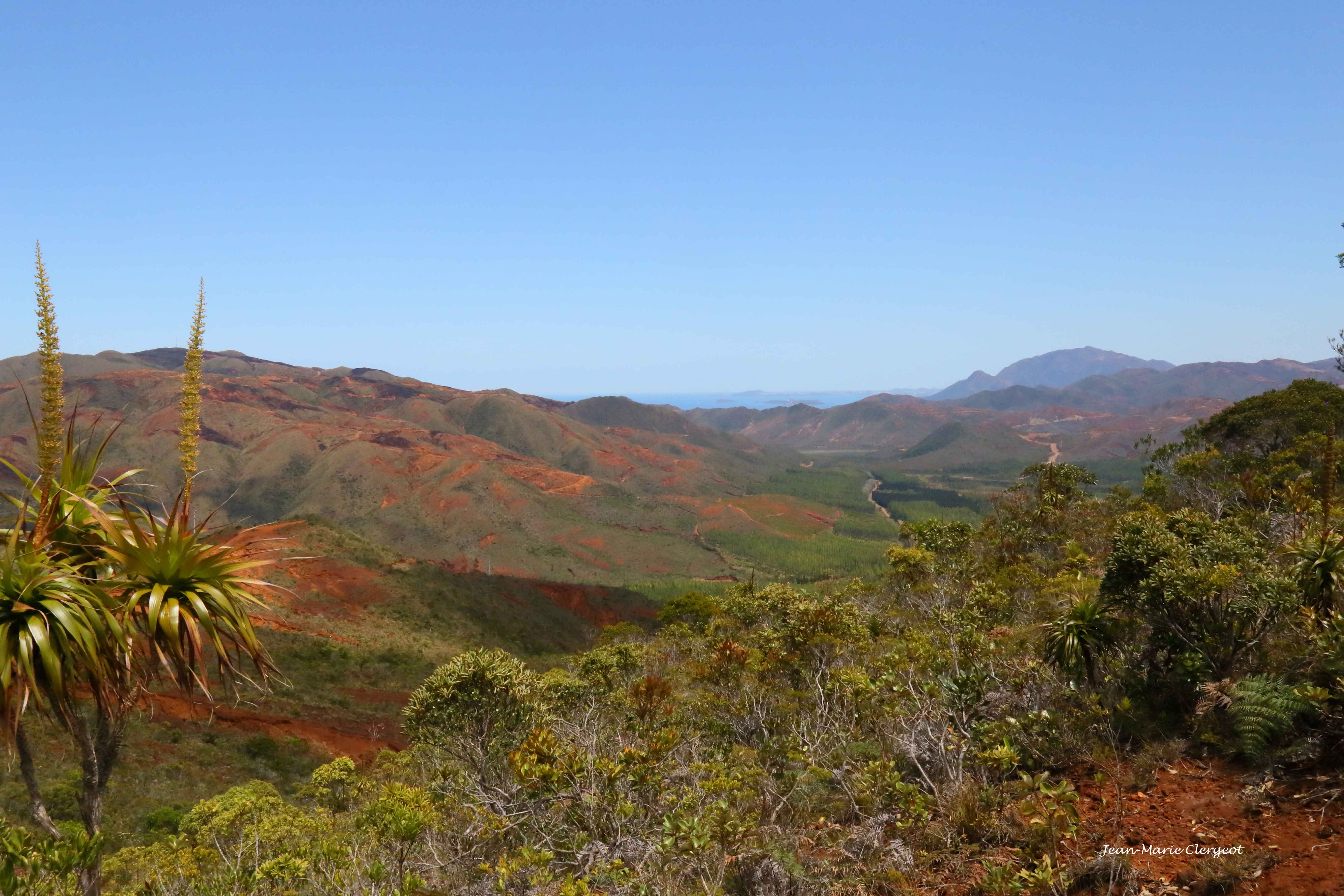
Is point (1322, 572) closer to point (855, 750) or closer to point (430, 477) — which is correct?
point (855, 750)

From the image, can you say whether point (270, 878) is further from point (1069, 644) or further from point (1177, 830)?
point (1069, 644)

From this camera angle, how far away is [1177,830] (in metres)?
6.95

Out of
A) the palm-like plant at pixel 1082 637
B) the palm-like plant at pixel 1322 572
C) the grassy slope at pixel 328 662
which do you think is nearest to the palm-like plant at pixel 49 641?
the grassy slope at pixel 328 662

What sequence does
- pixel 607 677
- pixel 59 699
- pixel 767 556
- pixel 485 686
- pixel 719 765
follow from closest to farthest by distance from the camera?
pixel 59 699 < pixel 719 765 < pixel 485 686 < pixel 607 677 < pixel 767 556

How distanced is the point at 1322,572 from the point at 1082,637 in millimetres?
2752

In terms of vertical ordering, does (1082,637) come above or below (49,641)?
below

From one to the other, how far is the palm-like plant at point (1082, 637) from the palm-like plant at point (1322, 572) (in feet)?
7.09

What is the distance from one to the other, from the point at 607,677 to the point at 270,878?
532 inches

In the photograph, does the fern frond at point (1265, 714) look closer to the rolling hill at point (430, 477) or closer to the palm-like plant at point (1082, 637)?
the palm-like plant at point (1082, 637)

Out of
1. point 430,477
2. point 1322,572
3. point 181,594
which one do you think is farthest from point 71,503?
point 430,477

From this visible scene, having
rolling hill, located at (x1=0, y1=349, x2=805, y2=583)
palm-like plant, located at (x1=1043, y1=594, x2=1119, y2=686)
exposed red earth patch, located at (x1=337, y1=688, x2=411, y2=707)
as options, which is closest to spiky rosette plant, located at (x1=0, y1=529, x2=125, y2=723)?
palm-like plant, located at (x1=1043, y1=594, x2=1119, y2=686)

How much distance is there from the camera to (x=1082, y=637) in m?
9.76

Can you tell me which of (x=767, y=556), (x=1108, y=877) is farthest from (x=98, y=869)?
(x=767, y=556)

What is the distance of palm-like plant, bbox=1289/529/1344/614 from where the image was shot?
8250 millimetres
